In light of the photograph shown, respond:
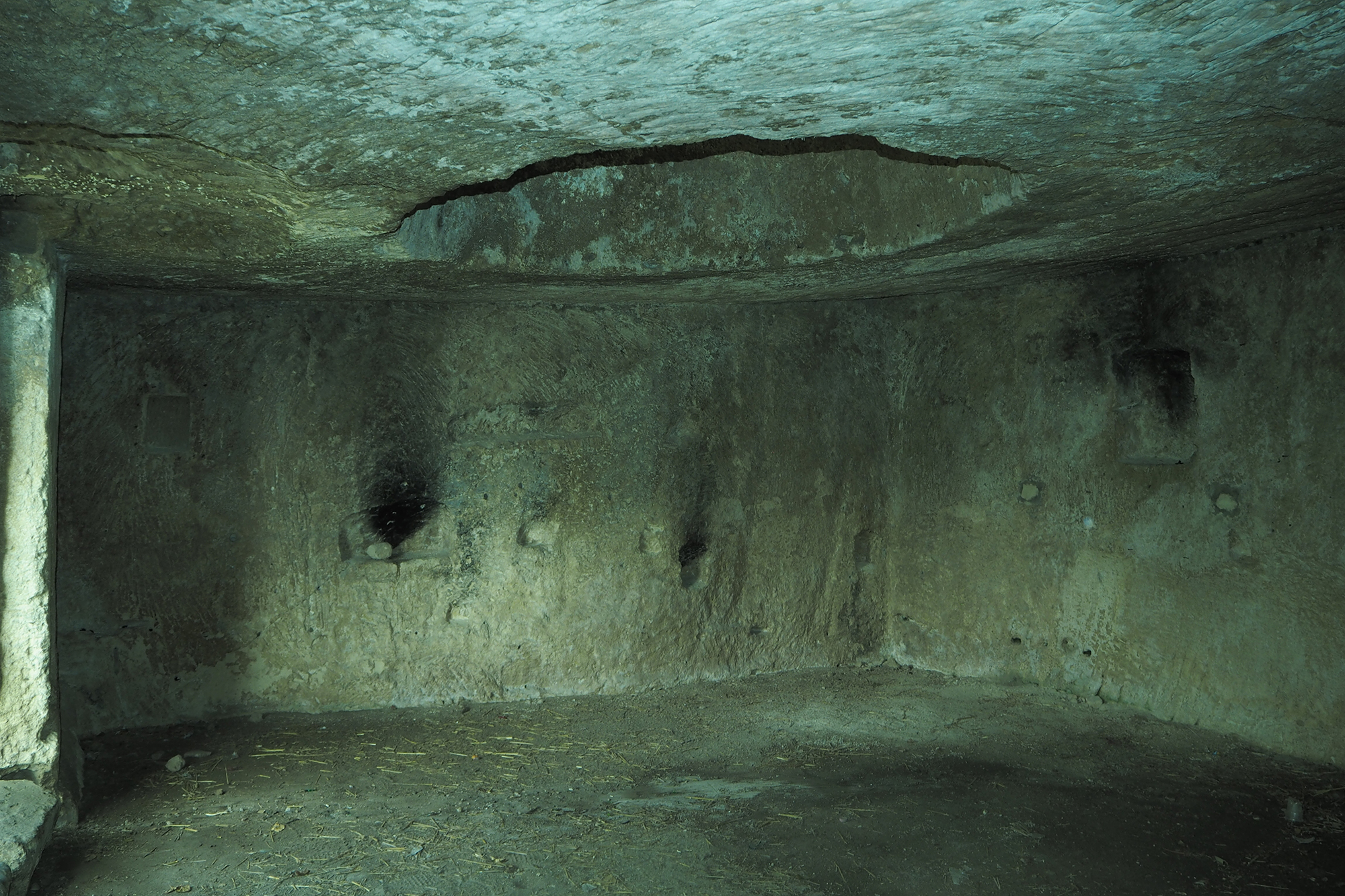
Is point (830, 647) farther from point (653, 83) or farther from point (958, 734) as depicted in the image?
point (653, 83)

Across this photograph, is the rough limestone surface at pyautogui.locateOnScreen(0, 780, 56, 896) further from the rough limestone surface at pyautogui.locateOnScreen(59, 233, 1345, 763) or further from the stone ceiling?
the stone ceiling

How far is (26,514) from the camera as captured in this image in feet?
11.0

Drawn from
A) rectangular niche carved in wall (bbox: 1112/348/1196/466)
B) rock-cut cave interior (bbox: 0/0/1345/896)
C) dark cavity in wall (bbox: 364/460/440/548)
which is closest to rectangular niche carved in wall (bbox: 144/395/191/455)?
rock-cut cave interior (bbox: 0/0/1345/896)

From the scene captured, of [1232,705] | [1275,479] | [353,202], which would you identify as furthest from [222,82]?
[1232,705]

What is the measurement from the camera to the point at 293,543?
4.94 metres

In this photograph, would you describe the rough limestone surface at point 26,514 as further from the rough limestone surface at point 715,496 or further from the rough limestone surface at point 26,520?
the rough limestone surface at point 715,496

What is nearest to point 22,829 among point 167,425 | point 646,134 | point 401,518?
point 167,425

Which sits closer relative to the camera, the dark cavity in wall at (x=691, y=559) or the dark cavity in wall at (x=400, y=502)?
the dark cavity in wall at (x=400, y=502)

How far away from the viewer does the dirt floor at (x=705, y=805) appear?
317cm

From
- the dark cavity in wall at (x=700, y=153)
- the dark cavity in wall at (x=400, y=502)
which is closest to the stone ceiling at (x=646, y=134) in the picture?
the dark cavity in wall at (x=700, y=153)

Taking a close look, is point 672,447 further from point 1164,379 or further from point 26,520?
point 26,520

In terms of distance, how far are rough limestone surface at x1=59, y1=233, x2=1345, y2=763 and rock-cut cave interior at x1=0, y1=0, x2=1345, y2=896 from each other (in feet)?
0.08

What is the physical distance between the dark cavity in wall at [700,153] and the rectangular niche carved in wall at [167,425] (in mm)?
1834

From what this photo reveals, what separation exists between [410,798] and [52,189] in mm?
2505
